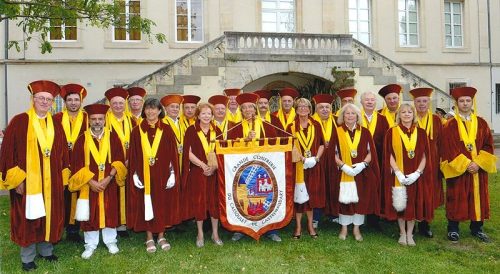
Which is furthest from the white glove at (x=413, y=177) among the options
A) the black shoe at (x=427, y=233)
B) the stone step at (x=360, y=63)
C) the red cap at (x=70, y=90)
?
the stone step at (x=360, y=63)

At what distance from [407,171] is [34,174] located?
486cm

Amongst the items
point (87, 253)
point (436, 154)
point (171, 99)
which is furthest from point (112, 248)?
point (436, 154)

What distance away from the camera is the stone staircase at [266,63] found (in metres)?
13.8

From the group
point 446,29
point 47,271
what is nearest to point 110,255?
point 47,271

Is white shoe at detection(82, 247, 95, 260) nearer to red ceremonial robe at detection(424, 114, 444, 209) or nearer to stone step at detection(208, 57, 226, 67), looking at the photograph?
red ceremonial robe at detection(424, 114, 444, 209)

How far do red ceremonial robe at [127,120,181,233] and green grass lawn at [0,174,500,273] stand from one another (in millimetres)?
419

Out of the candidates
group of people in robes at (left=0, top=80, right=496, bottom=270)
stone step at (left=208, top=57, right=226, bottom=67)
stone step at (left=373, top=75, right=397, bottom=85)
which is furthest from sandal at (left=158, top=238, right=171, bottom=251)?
stone step at (left=373, top=75, right=397, bottom=85)

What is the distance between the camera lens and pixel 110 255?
19.3 ft

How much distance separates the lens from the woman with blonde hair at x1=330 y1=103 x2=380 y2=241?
6266 millimetres

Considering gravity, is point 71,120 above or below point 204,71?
below

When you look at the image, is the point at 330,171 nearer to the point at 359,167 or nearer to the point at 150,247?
the point at 359,167

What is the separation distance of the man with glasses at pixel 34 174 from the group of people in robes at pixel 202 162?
13mm

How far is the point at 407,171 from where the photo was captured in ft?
20.2

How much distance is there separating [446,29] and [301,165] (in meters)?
18.1
